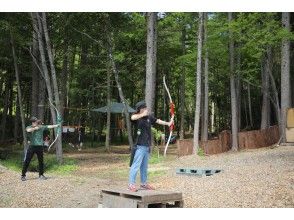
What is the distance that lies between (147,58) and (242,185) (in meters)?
11.1

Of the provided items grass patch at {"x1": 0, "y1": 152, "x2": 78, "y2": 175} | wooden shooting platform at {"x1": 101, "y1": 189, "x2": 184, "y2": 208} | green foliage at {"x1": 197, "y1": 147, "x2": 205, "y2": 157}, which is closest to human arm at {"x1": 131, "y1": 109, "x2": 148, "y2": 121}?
wooden shooting platform at {"x1": 101, "y1": 189, "x2": 184, "y2": 208}

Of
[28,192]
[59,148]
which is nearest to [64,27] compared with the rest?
[59,148]

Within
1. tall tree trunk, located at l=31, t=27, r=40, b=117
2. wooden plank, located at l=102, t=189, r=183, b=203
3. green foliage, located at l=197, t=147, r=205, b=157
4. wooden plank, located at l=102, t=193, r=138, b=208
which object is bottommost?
green foliage, located at l=197, t=147, r=205, b=157

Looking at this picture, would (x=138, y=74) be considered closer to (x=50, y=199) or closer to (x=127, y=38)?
(x=127, y=38)

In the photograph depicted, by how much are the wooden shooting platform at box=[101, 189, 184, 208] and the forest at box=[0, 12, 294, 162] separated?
8.20 m

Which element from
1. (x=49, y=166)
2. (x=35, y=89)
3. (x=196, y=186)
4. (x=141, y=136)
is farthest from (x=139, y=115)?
(x=35, y=89)

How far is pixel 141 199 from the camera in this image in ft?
25.8

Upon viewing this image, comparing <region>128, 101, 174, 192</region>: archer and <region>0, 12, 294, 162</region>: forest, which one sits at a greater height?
<region>0, 12, 294, 162</region>: forest

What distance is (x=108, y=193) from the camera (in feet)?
28.9

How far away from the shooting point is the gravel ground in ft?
30.7

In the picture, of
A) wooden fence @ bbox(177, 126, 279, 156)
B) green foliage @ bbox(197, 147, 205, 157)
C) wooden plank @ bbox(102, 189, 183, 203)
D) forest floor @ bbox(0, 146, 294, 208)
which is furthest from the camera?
wooden fence @ bbox(177, 126, 279, 156)

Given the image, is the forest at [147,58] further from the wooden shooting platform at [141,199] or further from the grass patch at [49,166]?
the wooden shooting platform at [141,199]

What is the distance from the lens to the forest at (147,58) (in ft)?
69.7

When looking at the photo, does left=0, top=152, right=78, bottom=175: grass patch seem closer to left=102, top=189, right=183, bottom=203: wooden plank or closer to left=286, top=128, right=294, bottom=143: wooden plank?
left=102, top=189, right=183, bottom=203: wooden plank
